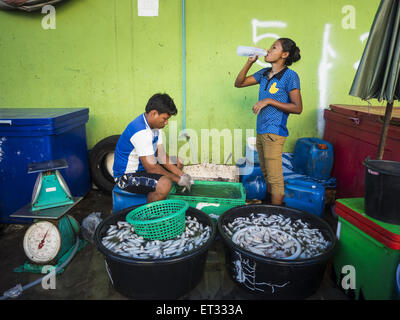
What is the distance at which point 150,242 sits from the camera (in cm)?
255

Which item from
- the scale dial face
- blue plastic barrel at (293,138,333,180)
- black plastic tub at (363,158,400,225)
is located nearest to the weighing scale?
the scale dial face

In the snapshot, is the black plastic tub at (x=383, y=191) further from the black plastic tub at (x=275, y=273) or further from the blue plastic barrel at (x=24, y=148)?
the blue plastic barrel at (x=24, y=148)

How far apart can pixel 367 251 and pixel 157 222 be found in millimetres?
1739

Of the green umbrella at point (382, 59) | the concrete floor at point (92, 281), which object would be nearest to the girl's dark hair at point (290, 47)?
the green umbrella at point (382, 59)

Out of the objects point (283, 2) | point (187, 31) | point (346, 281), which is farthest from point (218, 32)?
point (346, 281)

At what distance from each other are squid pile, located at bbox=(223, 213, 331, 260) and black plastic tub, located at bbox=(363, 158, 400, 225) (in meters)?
0.57

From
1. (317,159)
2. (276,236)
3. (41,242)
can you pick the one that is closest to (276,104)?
(276,236)

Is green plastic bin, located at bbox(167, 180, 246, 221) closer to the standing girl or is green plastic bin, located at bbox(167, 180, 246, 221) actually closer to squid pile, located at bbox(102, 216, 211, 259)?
squid pile, located at bbox(102, 216, 211, 259)

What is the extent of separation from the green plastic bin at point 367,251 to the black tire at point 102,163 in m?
3.35

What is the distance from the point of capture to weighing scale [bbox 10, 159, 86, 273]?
2723mm

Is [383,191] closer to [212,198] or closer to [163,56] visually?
[212,198]

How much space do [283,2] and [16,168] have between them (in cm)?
457

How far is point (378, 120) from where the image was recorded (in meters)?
3.41
